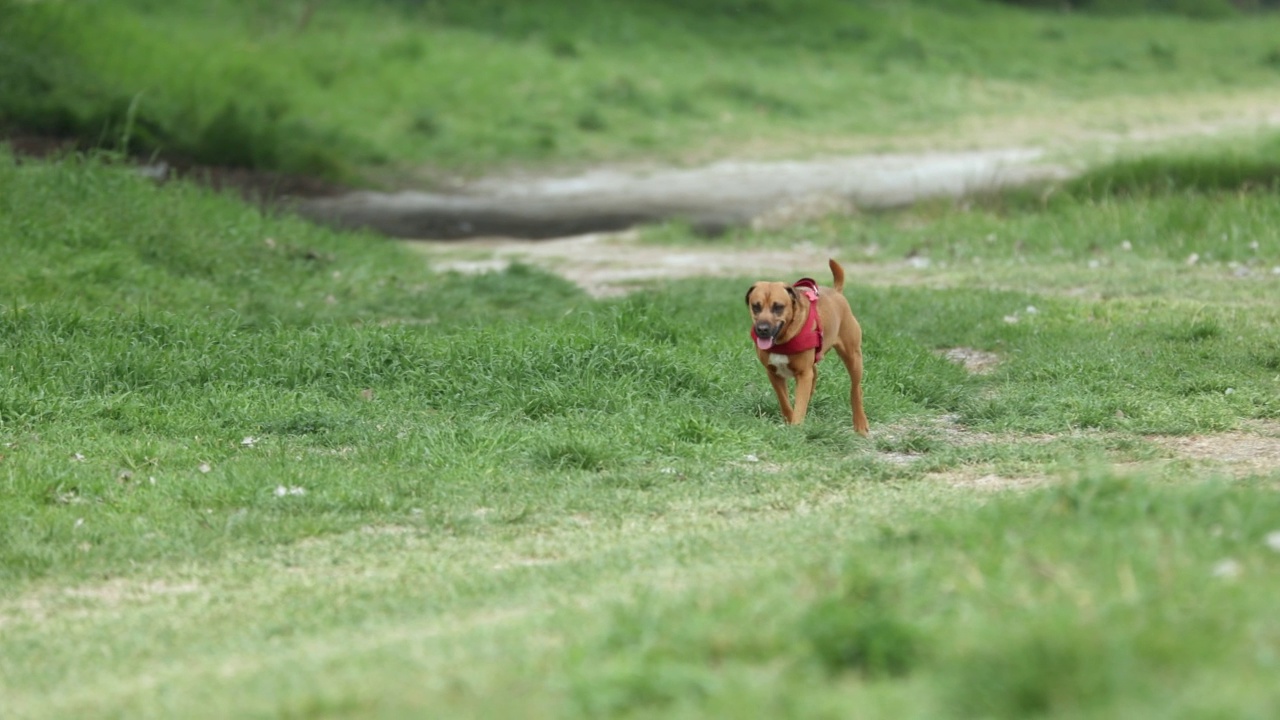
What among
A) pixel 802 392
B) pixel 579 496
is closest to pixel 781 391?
pixel 802 392

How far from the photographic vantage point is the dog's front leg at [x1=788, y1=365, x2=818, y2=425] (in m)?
7.32

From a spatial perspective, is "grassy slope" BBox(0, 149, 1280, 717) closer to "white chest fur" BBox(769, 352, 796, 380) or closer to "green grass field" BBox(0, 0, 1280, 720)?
"green grass field" BBox(0, 0, 1280, 720)

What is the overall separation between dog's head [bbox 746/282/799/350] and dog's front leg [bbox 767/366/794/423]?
40 centimetres

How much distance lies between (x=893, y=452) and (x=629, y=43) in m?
19.1

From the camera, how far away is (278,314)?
10188 mm

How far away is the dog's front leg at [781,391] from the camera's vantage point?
24.4 ft

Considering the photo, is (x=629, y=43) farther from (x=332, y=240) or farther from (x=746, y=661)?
(x=746, y=661)

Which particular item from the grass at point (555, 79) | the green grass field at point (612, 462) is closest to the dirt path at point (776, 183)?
the grass at point (555, 79)

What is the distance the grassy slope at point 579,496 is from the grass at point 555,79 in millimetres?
6029

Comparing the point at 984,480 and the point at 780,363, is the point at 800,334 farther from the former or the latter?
the point at 984,480

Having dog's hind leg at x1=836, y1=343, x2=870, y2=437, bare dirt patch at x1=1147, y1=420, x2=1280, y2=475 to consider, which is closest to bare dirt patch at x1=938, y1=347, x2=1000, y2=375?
dog's hind leg at x1=836, y1=343, x2=870, y2=437

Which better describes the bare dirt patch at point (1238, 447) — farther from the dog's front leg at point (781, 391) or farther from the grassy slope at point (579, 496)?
the dog's front leg at point (781, 391)

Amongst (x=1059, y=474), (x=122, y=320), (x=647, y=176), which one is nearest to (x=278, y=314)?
(x=122, y=320)

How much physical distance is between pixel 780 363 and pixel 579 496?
1348 millimetres
